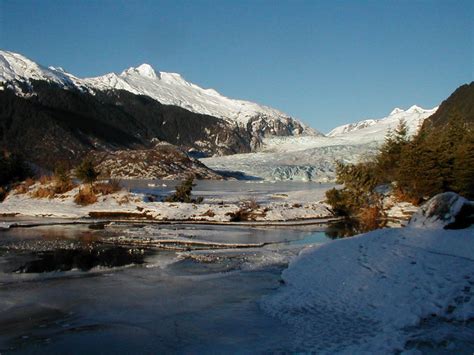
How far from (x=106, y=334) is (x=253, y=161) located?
10735 centimetres

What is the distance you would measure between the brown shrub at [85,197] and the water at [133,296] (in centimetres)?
1036

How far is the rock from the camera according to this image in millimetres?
12523

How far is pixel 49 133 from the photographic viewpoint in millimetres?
162375

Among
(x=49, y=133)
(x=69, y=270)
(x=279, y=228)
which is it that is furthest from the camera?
(x=49, y=133)

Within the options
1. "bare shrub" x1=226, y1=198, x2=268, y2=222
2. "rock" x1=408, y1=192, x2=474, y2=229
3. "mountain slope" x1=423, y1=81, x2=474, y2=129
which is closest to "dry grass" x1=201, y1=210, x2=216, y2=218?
"bare shrub" x1=226, y1=198, x2=268, y2=222

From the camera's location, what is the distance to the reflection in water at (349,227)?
2114 centimetres

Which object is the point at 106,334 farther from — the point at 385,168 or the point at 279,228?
the point at 385,168

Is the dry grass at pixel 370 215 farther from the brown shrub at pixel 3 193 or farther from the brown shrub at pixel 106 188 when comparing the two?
the brown shrub at pixel 3 193

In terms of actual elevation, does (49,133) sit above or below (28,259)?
above

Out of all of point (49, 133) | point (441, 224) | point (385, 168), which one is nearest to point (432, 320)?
point (441, 224)

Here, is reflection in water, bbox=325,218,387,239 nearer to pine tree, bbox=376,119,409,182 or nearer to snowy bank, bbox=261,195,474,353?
snowy bank, bbox=261,195,474,353

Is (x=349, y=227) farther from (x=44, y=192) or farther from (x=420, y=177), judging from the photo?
(x=44, y=192)

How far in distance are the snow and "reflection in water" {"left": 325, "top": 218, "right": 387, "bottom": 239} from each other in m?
8.29

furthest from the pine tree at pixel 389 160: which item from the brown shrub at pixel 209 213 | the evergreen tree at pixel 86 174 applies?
the evergreen tree at pixel 86 174
